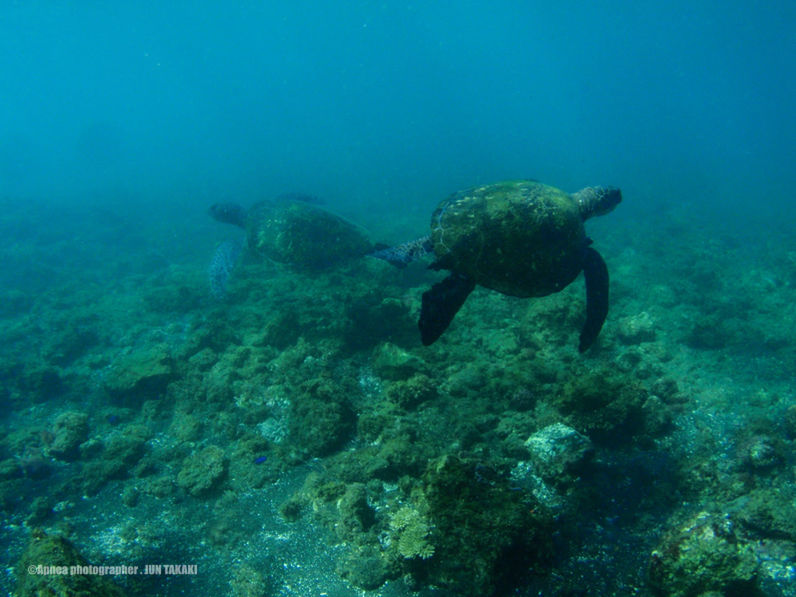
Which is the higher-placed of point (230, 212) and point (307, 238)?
Result: point (230, 212)

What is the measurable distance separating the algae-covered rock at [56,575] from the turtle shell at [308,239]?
727cm

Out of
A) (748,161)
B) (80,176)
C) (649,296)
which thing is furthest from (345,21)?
A: (649,296)

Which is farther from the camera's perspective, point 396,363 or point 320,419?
point 396,363

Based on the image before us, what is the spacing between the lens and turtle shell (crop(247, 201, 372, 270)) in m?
9.77

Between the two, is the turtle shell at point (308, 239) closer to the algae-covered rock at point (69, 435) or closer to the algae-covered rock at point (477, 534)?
the algae-covered rock at point (69, 435)

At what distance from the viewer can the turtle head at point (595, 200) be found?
6125mm

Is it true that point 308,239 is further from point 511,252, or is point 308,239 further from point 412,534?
point 412,534

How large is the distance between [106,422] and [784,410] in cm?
1070

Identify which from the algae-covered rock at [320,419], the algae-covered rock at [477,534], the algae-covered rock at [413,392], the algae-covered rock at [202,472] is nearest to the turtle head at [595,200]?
the algae-covered rock at [413,392]

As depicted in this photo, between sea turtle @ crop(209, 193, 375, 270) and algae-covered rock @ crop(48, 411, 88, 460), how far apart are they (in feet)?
17.2

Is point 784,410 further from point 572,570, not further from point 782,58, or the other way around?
point 782,58

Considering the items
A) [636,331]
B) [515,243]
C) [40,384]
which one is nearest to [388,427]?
[515,243]

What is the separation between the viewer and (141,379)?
7.11m

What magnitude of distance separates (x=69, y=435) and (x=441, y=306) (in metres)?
6.36
